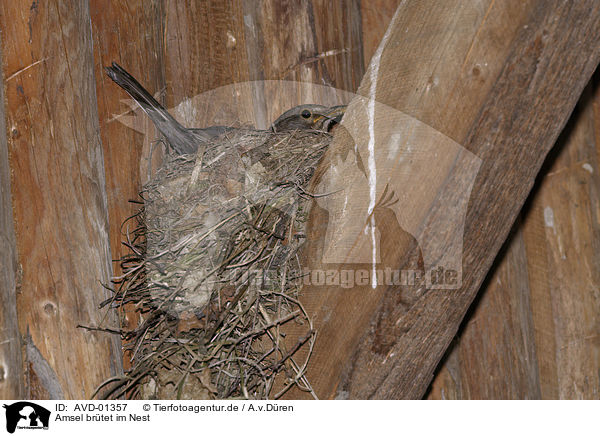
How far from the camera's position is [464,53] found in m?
1.28

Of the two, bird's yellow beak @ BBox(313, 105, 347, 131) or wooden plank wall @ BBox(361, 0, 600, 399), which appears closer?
wooden plank wall @ BBox(361, 0, 600, 399)

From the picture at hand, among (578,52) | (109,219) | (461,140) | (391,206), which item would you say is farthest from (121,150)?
(578,52)

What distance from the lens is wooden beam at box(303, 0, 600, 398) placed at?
128cm

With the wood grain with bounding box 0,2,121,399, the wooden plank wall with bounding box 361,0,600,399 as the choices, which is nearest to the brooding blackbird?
the wood grain with bounding box 0,2,121,399

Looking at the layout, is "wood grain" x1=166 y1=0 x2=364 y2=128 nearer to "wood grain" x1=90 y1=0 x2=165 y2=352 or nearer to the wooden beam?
"wood grain" x1=90 y1=0 x2=165 y2=352

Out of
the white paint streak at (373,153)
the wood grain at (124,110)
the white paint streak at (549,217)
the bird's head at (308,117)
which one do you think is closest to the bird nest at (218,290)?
the wood grain at (124,110)

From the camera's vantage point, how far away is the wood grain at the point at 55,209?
1.61 m

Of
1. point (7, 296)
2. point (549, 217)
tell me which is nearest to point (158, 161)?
point (7, 296)

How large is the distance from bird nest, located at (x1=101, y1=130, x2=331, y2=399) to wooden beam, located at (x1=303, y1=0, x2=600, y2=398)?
Answer: 0.15m

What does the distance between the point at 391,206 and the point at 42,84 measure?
111 centimetres

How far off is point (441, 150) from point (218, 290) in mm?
771

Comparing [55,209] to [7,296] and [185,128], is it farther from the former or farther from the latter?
[185,128]
